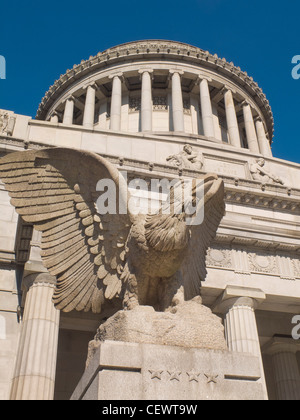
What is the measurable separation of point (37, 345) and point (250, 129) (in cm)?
3254

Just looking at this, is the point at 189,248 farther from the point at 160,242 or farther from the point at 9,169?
the point at 9,169

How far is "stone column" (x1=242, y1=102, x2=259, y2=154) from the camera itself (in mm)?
40050

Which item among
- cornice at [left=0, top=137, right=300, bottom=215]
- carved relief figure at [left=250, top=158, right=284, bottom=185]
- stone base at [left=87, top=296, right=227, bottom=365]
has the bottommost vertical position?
stone base at [left=87, top=296, right=227, bottom=365]

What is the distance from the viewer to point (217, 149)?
75.1 feet

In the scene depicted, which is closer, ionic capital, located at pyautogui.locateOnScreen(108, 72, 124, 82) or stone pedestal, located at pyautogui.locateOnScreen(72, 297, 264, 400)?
stone pedestal, located at pyautogui.locateOnScreen(72, 297, 264, 400)

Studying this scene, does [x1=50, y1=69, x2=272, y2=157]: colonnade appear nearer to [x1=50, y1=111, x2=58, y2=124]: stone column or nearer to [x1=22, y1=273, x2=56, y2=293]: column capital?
[x1=50, y1=111, x2=58, y2=124]: stone column

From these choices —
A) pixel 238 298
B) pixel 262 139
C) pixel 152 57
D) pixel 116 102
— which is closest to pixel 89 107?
pixel 116 102

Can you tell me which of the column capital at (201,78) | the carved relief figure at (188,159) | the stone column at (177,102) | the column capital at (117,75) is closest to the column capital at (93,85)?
the column capital at (117,75)

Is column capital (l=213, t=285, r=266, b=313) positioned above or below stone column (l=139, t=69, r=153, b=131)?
below

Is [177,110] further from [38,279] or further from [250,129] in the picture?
[38,279]

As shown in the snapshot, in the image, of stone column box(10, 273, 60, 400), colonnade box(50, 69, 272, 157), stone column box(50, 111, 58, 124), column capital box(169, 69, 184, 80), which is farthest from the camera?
stone column box(50, 111, 58, 124)

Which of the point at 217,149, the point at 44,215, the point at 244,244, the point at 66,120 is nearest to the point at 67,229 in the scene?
the point at 44,215

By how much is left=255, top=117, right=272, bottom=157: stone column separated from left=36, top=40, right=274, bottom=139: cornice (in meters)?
2.60

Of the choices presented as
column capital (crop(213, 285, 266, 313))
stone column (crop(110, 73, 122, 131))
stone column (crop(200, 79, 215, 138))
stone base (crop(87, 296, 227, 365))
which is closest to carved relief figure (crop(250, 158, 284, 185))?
column capital (crop(213, 285, 266, 313))
